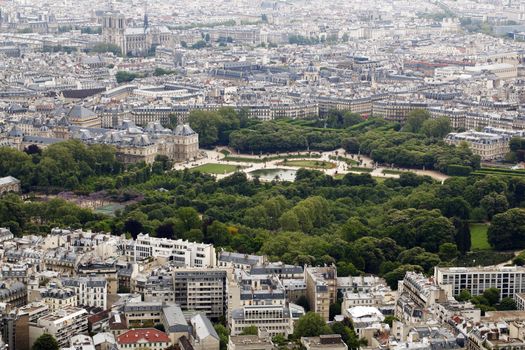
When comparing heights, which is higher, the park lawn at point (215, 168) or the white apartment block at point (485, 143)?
the white apartment block at point (485, 143)

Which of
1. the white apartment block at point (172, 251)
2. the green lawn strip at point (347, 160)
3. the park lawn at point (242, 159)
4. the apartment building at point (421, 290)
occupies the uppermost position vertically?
the apartment building at point (421, 290)

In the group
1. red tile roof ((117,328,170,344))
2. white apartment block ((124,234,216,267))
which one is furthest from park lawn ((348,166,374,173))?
red tile roof ((117,328,170,344))

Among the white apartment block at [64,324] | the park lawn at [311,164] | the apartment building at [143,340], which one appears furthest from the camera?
the park lawn at [311,164]

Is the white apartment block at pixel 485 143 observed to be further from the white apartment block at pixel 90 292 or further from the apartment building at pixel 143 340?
the apartment building at pixel 143 340

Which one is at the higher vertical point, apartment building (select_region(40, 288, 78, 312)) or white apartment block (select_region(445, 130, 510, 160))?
apartment building (select_region(40, 288, 78, 312))

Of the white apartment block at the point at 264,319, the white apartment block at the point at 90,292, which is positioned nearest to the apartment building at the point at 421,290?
the white apartment block at the point at 264,319

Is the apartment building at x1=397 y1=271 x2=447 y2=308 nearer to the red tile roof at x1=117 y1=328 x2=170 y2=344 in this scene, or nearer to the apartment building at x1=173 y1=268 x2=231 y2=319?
the apartment building at x1=173 y1=268 x2=231 y2=319

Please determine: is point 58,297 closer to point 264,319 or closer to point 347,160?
point 264,319

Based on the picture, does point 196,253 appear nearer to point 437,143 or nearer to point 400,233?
point 400,233
